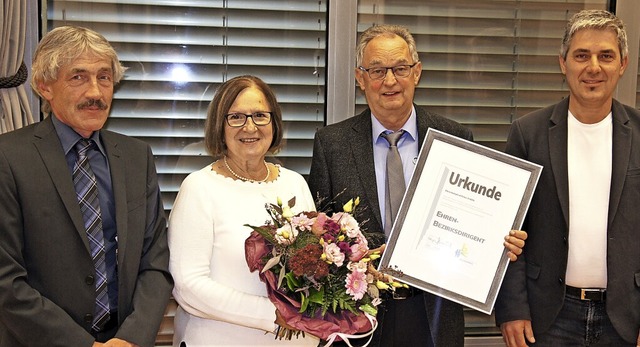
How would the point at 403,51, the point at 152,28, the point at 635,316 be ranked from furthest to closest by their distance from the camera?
the point at 152,28 < the point at 403,51 < the point at 635,316

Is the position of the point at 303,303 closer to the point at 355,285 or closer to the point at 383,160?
the point at 355,285

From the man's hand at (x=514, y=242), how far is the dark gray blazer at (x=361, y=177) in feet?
1.14

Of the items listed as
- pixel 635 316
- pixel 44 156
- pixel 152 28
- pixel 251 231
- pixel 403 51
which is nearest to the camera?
pixel 44 156

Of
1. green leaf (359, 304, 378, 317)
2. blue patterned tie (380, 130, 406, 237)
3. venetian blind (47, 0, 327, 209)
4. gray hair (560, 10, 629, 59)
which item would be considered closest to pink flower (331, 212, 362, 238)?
green leaf (359, 304, 378, 317)

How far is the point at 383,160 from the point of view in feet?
10.1

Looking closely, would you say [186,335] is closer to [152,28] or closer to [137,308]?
[137,308]

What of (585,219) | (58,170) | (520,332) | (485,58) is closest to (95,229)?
(58,170)

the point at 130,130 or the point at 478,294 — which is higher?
the point at 130,130

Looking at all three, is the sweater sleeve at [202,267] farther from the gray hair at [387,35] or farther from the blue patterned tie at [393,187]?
the gray hair at [387,35]

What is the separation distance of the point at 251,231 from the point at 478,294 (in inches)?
36.1

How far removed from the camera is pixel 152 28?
388cm

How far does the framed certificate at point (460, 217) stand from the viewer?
9.37 feet

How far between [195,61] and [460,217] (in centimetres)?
177

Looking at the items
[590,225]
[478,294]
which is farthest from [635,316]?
[478,294]
